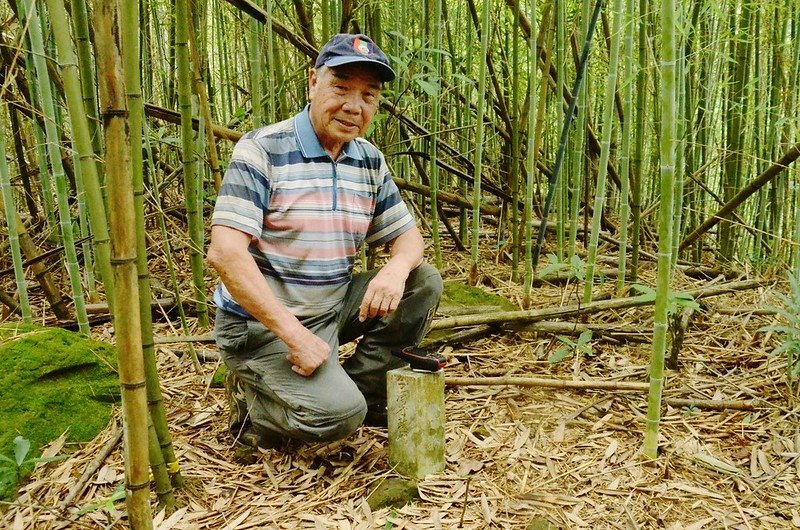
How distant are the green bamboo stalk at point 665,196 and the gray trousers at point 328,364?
711 millimetres

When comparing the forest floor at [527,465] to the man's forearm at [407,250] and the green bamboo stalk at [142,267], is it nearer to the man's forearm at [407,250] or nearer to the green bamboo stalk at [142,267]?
the green bamboo stalk at [142,267]

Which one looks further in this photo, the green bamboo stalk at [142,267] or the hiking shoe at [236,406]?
the hiking shoe at [236,406]

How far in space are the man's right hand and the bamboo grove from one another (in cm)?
39

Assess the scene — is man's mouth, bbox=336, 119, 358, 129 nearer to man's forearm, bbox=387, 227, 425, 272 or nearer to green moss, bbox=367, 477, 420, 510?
man's forearm, bbox=387, 227, 425, 272

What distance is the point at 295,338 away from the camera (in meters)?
1.71

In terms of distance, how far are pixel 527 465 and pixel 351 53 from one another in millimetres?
1307

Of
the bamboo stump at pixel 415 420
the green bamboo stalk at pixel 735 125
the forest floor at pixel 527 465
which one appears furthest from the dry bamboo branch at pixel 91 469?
the green bamboo stalk at pixel 735 125

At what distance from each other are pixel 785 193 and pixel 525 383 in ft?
8.48

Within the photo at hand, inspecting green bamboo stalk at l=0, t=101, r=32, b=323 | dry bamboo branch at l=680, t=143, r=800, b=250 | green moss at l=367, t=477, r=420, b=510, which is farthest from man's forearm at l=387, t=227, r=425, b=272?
green bamboo stalk at l=0, t=101, r=32, b=323

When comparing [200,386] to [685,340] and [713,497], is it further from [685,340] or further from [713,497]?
[685,340]

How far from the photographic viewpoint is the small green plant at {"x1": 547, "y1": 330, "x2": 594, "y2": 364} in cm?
241

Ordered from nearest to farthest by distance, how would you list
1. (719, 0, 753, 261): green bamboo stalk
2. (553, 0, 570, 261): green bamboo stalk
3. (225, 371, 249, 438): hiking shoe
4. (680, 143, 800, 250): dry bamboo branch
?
1. (225, 371, 249, 438): hiking shoe
2. (680, 143, 800, 250): dry bamboo branch
3. (553, 0, 570, 261): green bamboo stalk
4. (719, 0, 753, 261): green bamboo stalk

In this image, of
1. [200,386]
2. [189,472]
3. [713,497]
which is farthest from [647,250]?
[189,472]

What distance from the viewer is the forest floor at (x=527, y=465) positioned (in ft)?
5.16
